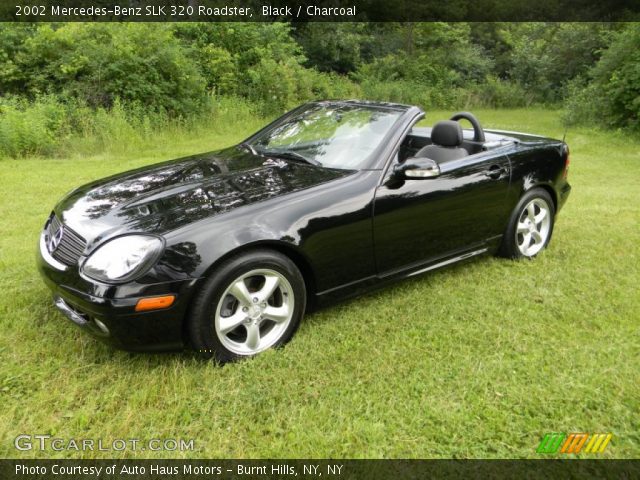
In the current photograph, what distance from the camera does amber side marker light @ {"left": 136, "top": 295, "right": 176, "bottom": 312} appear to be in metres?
2.49

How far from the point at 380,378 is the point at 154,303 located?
4.05 ft

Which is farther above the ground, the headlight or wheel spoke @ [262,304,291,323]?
the headlight

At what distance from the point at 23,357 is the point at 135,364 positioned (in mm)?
620

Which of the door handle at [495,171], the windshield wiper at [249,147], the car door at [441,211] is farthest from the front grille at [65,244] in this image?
the door handle at [495,171]

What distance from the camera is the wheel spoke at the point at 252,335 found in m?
2.86

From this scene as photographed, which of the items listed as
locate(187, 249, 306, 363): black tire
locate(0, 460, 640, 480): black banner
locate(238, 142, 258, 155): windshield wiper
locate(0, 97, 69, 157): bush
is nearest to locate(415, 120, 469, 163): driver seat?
locate(238, 142, 258, 155): windshield wiper

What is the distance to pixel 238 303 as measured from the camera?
284 cm

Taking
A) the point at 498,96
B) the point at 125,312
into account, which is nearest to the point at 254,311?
the point at 125,312

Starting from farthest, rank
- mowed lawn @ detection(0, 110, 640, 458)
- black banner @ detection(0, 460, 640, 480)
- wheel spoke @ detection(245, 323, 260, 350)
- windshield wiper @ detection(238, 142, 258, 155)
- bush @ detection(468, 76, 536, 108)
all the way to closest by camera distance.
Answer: bush @ detection(468, 76, 536, 108) → windshield wiper @ detection(238, 142, 258, 155) → wheel spoke @ detection(245, 323, 260, 350) → mowed lawn @ detection(0, 110, 640, 458) → black banner @ detection(0, 460, 640, 480)

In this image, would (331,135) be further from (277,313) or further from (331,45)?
(331,45)

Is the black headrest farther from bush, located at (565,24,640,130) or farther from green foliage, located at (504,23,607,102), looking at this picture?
green foliage, located at (504,23,607,102)

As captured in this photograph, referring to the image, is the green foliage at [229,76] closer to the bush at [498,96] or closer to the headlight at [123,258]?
the bush at [498,96]

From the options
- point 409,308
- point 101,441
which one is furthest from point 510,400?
point 101,441

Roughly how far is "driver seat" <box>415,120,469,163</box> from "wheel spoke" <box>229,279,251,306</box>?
6.26 ft
